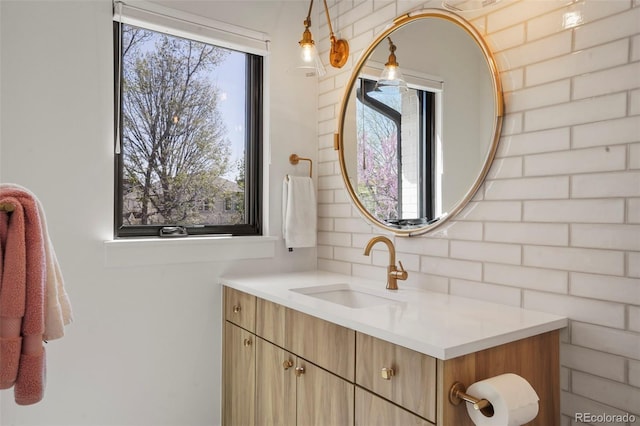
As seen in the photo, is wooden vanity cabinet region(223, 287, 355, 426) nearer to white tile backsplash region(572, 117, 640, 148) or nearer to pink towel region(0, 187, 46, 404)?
pink towel region(0, 187, 46, 404)

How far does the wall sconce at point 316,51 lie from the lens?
1995 mm

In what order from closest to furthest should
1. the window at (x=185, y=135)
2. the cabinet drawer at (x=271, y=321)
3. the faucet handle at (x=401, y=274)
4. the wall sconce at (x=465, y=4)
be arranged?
the wall sconce at (x=465, y=4) → the cabinet drawer at (x=271, y=321) → the faucet handle at (x=401, y=274) → the window at (x=185, y=135)

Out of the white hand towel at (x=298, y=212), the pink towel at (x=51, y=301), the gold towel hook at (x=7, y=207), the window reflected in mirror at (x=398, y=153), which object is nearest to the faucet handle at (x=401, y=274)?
the window reflected in mirror at (x=398, y=153)

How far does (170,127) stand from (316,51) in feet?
2.64

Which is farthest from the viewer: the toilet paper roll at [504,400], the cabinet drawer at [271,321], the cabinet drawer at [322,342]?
the cabinet drawer at [271,321]

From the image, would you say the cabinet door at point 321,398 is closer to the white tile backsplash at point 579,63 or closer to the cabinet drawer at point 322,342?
the cabinet drawer at point 322,342

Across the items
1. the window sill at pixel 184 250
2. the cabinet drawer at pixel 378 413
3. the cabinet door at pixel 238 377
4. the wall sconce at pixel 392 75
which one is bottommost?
the cabinet door at pixel 238 377

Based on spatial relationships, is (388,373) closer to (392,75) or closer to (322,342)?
(322,342)

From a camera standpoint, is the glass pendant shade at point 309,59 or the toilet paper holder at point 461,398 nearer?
the toilet paper holder at point 461,398

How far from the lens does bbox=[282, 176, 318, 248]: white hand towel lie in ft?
7.88

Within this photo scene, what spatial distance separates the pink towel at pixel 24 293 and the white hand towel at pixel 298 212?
52.7 inches

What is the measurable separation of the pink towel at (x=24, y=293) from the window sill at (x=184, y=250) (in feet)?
2.63

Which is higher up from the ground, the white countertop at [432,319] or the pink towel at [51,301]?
the pink towel at [51,301]

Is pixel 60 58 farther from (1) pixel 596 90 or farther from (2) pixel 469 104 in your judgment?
(1) pixel 596 90
